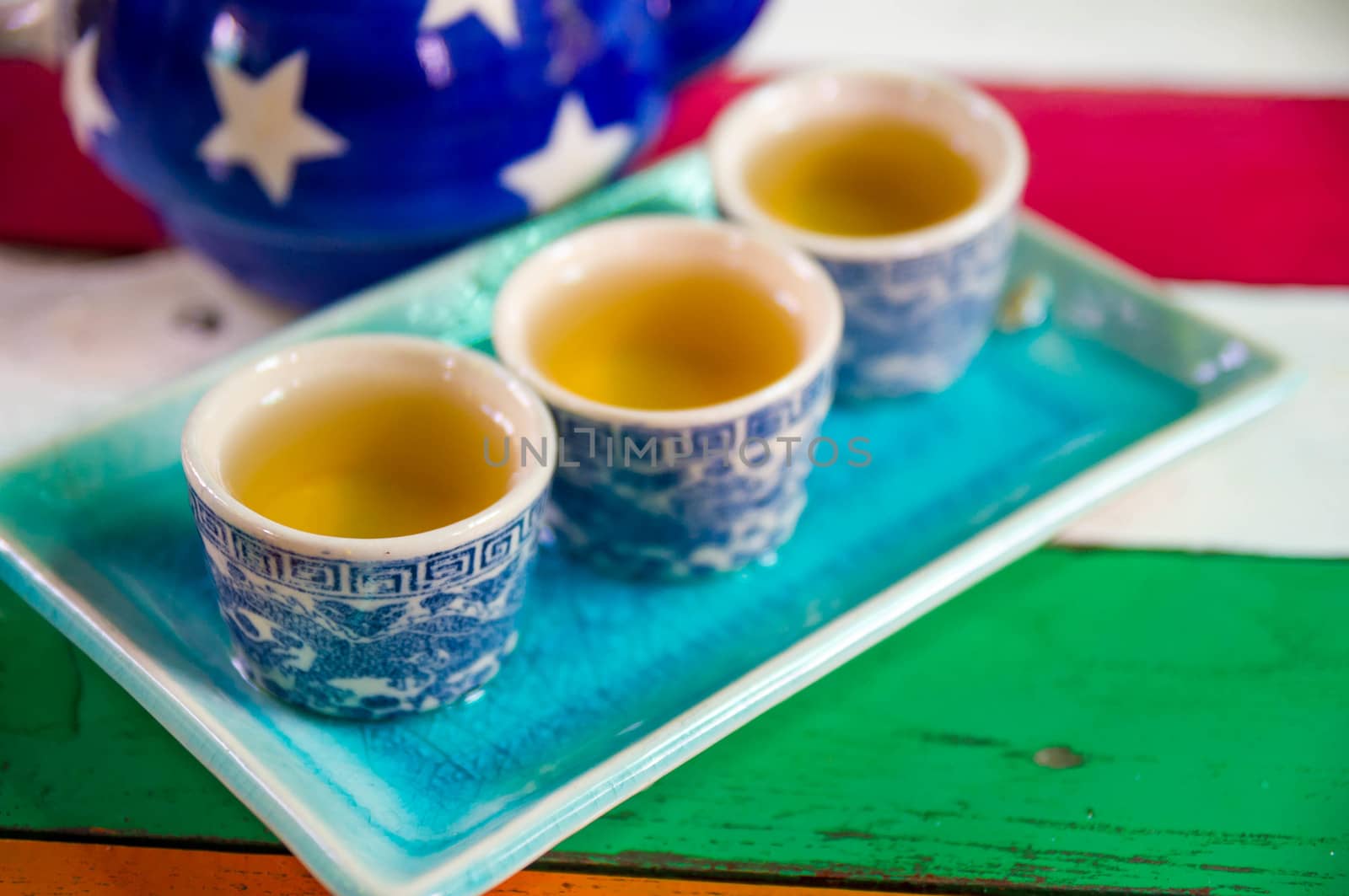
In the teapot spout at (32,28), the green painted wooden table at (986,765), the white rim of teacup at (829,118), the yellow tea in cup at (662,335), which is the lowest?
the green painted wooden table at (986,765)

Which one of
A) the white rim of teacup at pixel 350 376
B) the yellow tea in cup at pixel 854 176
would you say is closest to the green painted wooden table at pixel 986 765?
the white rim of teacup at pixel 350 376

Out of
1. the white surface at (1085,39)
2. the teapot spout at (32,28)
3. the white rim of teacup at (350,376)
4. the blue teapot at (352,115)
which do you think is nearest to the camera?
the white rim of teacup at (350,376)

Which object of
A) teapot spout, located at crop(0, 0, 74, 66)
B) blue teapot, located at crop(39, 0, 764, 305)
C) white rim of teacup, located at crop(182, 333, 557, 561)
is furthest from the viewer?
teapot spout, located at crop(0, 0, 74, 66)

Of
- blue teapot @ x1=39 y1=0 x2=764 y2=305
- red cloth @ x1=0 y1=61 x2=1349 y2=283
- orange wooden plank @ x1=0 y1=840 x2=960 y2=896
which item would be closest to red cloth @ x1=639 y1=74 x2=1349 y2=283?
red cloth @ x1=0 y1=61 x2=1349 y2=283

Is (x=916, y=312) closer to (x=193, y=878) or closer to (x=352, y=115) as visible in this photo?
(x=352, y=115)

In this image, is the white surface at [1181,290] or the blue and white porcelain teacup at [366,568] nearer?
the blue and white porcelain teacup at [366,568]

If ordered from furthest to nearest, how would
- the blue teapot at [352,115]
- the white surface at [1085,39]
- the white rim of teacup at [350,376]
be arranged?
1. the white surface at [1085,39]
2. the blue teapot at [352,115]
3. the white rim of teacup at [350,376]

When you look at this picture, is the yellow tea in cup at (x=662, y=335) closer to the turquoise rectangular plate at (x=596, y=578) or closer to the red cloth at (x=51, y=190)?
the turquoise rectangular plate at (x=596, y=578)

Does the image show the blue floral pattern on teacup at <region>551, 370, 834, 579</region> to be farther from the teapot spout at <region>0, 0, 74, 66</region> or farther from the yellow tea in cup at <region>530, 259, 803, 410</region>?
the teapot spout at <region>0, 0, 74, 66</region>
